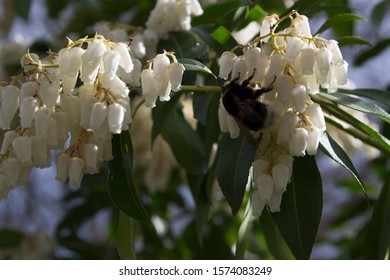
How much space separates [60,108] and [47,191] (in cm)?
399

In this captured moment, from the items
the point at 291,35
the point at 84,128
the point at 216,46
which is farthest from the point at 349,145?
the point at 84,128

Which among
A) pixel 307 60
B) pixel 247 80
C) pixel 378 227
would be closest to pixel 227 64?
pixel 247 80

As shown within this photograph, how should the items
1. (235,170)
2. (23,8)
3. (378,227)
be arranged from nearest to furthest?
(235,170) < (378,227) < (23,8)

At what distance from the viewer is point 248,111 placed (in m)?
1.71

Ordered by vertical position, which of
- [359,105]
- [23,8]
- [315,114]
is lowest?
[23,8]

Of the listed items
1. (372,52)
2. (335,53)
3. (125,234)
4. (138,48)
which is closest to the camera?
(335,53)

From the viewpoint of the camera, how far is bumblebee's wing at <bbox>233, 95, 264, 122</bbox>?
168 centimetres

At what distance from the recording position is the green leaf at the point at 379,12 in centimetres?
352

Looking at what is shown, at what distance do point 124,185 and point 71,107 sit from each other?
0.23m

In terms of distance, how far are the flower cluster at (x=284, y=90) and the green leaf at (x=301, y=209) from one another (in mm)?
82

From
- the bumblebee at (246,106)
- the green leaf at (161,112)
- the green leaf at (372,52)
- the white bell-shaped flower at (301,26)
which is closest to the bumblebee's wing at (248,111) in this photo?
the bumblebee at (246,106)

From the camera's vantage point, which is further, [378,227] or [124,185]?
[378,227]

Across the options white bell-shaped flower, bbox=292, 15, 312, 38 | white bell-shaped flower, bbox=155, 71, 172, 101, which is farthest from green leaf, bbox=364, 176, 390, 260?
white bell-shaped flower, bbox=155, 71, 172, 101

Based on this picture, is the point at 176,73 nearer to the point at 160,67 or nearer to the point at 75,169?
the point at 160,67
